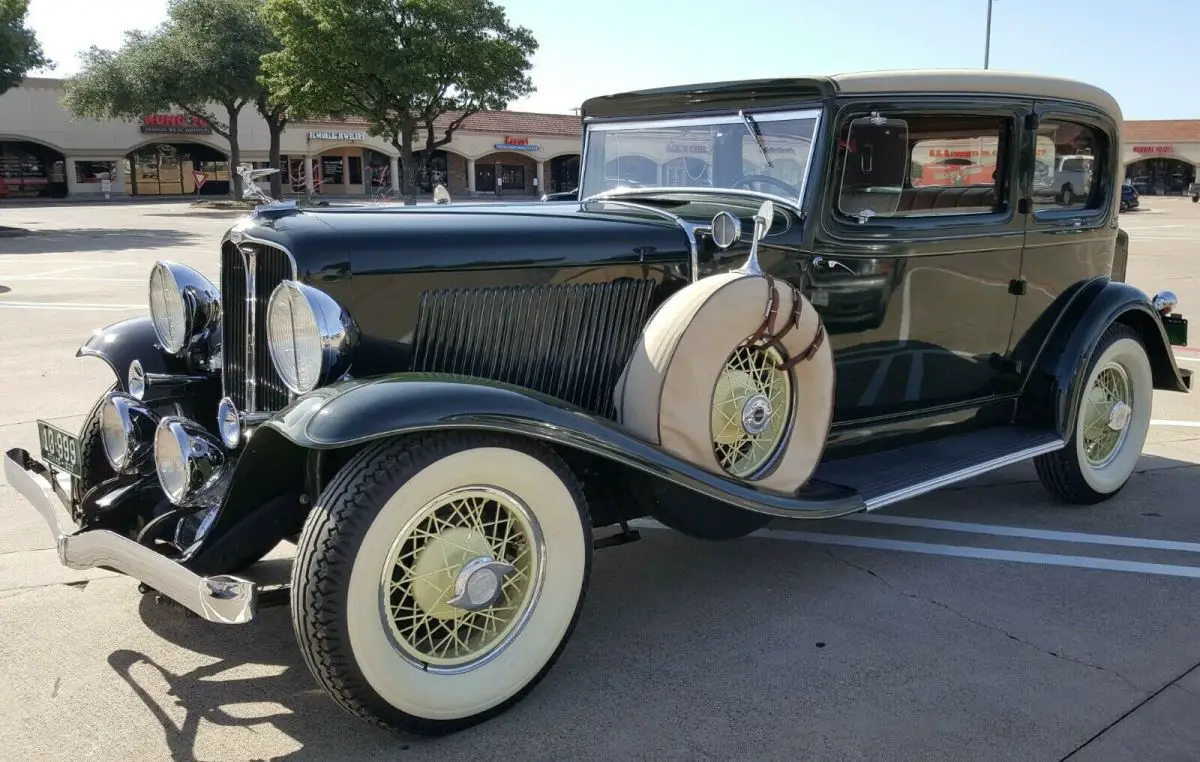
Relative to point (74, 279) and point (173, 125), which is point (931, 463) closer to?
point (74, 279)

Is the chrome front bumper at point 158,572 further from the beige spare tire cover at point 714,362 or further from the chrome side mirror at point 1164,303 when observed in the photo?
the chrome side mirror at point 1164,303

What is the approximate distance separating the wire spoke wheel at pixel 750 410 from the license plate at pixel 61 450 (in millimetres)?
2207

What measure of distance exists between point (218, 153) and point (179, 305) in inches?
1857

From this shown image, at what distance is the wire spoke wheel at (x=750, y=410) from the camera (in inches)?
134

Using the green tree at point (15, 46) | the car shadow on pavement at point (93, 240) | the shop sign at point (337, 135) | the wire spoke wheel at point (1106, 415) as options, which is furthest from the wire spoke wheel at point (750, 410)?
the shop sign at point (337, 135)

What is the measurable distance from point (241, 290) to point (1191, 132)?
6086cm

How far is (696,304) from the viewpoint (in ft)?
10.3

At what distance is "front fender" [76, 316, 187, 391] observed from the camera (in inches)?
155

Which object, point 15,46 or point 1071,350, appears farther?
point 15,46

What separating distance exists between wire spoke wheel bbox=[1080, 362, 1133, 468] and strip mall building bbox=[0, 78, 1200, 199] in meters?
36.6

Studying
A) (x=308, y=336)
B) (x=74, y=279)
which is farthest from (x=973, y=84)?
(x=74, y=279)

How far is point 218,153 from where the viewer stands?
46.8m

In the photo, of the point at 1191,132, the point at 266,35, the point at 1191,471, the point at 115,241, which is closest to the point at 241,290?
the point at 1191,471

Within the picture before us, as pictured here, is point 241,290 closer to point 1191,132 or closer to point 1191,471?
point 1191,471
